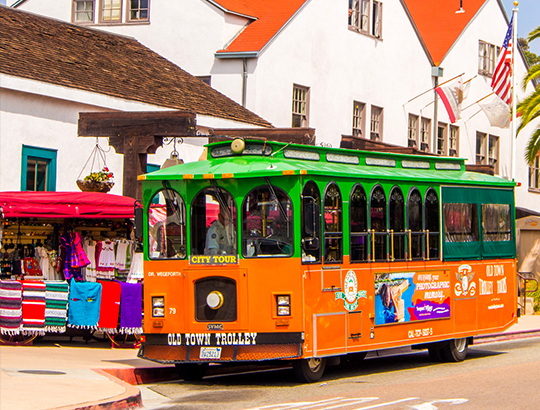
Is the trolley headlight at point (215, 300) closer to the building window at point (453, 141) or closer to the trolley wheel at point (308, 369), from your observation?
the trolley wheel at point (308, 369)

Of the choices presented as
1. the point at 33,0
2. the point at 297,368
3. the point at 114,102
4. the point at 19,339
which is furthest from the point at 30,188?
the point at 33,0

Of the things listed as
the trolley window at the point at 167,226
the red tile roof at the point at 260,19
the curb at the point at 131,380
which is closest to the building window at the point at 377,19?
the red tile roof at the point at 260,19

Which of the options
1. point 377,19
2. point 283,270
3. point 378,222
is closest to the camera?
point 283,270

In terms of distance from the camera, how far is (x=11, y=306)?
14.8m

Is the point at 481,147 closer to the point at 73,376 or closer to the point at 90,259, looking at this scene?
→ the point at 90,259

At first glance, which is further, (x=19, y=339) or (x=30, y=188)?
(x=30, y=188)

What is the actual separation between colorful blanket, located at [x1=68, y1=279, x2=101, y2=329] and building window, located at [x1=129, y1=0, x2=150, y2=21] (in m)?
16.1

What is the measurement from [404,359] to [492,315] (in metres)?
1.75

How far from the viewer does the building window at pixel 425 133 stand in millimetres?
35312

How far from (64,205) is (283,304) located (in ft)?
17.0

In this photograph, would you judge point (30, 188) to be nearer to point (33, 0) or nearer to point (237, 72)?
point (237, 72)

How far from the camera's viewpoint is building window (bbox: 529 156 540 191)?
4336 centimetres

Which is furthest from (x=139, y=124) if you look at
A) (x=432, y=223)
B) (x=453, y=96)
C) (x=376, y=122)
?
(x=453, y=96)

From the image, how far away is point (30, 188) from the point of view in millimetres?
19422
